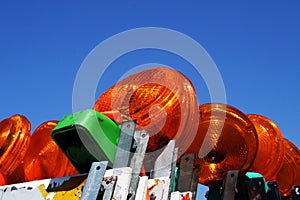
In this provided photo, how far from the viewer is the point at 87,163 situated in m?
1.67

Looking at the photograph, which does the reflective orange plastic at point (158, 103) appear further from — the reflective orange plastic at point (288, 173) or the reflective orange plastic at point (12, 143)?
the reflective orange plastic at point (288, 173)

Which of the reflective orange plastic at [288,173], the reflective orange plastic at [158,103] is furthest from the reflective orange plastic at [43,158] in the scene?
the reflective orange plastic at [288,173]

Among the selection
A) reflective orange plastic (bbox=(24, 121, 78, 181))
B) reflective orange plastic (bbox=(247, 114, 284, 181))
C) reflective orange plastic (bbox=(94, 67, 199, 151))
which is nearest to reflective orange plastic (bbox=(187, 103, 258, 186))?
reflective orange plastic (bbox=(94, 67, 199, 151))

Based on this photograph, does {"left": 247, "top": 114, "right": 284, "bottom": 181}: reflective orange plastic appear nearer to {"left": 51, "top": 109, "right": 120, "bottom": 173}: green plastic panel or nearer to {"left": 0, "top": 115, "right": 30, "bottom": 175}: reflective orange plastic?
{"left": 51, "top": 109, "right": 120, "bottom": 173}: green plastic panel

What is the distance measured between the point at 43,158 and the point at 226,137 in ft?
3.40

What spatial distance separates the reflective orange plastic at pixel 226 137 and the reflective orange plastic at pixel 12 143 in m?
0.93

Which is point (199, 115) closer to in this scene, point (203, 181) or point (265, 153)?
point (203, 181)

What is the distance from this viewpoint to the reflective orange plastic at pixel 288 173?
115 inches

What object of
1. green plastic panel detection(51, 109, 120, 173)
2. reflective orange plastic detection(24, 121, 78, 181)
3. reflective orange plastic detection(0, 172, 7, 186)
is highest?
reflective orange plastic detection(24, 121, 78, 181)

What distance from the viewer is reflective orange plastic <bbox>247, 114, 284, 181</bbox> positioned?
8.57ft

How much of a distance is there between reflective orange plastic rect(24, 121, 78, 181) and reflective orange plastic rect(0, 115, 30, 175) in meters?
0.06

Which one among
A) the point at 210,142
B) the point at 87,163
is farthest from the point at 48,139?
the point at 210,142

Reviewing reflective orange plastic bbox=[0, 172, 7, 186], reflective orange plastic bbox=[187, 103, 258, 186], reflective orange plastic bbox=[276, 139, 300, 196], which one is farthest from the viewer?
reflective orange plastic bbox=[276, 139, 300, 196]

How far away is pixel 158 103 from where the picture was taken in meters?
1.99
